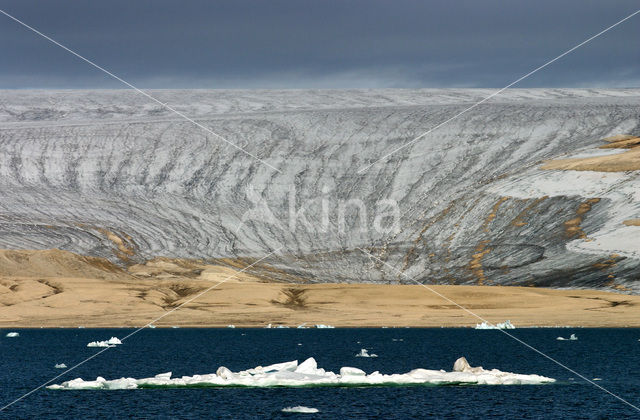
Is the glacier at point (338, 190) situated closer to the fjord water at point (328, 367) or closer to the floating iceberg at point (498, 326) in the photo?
the floating iceberg at point (498, 326)

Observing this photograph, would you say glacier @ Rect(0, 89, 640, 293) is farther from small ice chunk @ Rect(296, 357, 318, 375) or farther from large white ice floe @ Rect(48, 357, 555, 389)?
small ice chunk @ Rect(296, 357, 318, 375)

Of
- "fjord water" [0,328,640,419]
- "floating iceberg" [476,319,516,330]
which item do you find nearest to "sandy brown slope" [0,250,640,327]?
"fjord water" [0,328,640,419]

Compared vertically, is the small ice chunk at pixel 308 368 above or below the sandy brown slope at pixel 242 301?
above

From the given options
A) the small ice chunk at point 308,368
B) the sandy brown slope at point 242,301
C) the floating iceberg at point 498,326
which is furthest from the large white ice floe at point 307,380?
the sandy brown slope at point 242,301

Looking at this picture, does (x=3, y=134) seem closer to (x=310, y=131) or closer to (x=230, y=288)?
(x=310, y=131)

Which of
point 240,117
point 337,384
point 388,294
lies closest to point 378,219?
point 388,294

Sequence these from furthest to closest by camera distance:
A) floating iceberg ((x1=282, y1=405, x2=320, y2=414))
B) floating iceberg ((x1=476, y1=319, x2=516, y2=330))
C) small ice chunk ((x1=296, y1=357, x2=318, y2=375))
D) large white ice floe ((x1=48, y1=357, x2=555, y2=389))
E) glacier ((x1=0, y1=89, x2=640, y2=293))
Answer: glacier ((x1=0, y1=89, x2=640, y2=293)) < floating iceberg ((x1=476, y1=319, x2=516, y2=330)) < small ice chunk ((x1=296, y1=357, x2=318, y2=375)) < large white ice floe ((x1=48, y1=357, x2=555, y2=389)) < floating iceberg ((x1=282, y1=405, x2=320, y2=414))
